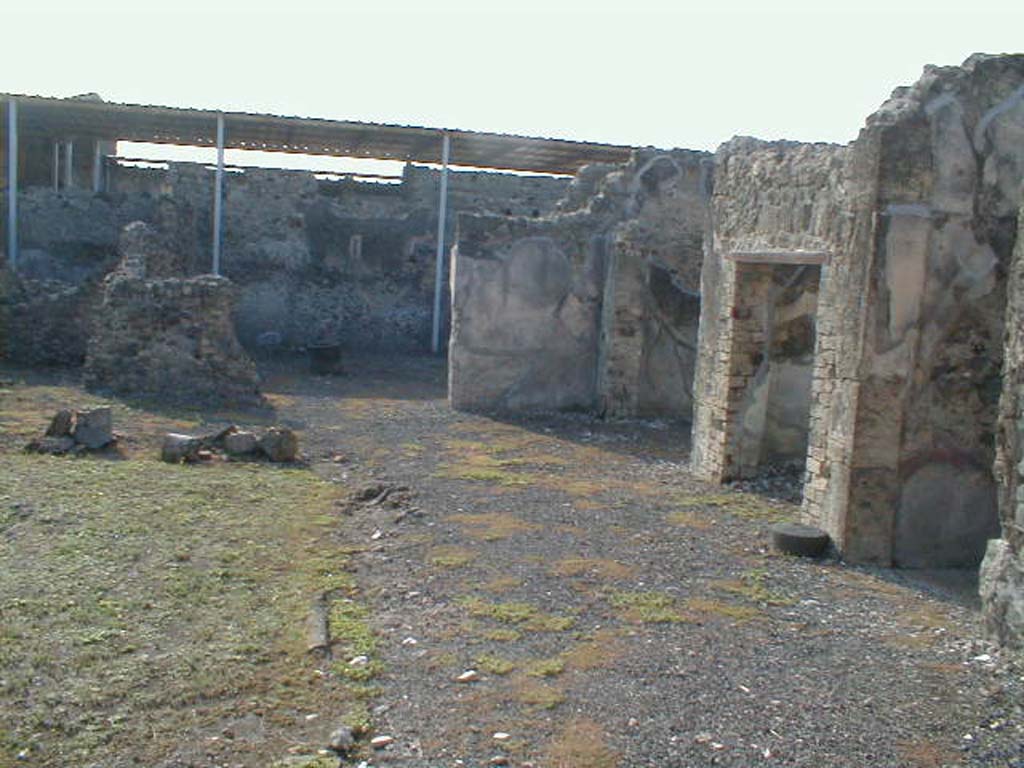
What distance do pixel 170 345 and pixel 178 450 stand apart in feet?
14.3

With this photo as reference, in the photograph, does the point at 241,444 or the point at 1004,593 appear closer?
the point at 1004,593

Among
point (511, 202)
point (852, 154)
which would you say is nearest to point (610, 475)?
point (852, 154)

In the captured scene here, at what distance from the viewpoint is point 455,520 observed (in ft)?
26.9

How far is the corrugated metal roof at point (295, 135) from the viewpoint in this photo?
60.7 feet

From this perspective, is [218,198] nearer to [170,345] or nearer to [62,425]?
[170,345]

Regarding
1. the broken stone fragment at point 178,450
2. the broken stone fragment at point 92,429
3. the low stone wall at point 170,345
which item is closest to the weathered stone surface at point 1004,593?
the broken stone fragment at point 178,450

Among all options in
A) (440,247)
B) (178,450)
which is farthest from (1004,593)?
(440,247)

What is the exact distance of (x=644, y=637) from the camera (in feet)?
18.6

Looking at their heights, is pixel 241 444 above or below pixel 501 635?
above

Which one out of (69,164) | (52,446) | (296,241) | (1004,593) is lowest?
(52,446)

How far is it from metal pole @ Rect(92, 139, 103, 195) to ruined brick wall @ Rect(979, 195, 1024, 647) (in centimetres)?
1872

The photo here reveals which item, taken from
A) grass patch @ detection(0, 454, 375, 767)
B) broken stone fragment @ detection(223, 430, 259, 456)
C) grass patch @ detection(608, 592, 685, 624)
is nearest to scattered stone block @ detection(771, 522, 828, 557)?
grass patch @ detection(608, 592, 685, 624)

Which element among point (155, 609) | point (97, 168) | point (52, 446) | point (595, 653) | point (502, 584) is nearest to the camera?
point (595, 653)

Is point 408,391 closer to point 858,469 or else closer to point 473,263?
point 473,263
